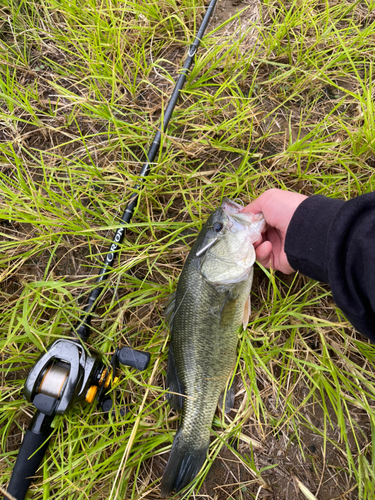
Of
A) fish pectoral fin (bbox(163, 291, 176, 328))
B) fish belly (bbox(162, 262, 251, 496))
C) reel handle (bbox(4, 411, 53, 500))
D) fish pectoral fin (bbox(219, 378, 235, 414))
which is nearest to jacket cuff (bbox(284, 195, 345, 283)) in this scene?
fish belly (bbox(162, 262, 251, 496))

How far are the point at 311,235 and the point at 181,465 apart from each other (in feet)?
6.65

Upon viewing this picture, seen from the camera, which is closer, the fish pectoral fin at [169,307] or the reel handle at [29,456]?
the reel handle at [29,456]

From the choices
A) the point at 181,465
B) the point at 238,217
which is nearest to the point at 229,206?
the point at 238,217

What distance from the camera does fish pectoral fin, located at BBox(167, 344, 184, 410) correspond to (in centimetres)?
236

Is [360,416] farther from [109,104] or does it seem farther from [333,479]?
[109,104]

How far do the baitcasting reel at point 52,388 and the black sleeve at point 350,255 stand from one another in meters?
1.47

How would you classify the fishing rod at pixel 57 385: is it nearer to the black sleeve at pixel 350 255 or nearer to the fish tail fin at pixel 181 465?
the fish tail fin at pixel 181 465

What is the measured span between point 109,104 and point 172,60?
39.0 inches

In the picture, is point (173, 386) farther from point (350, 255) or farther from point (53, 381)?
point (350, 255)

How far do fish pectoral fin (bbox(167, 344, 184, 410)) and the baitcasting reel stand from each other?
0.91 feet

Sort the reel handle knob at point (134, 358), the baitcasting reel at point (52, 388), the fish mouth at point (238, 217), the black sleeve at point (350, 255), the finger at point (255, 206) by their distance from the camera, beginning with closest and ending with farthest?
the black sleeve at point (350, 255) < the baitcasting reel at point (52, 388) < the reel handle knob at point (134, 358) < the fish mouth at point (238, 217) < the finger at point (255, 206)

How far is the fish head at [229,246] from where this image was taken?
2324 millimetres

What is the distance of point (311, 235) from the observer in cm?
220

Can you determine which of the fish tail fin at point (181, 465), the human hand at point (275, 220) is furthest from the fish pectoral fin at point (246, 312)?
the fish tail fin at point (181, 465)
